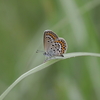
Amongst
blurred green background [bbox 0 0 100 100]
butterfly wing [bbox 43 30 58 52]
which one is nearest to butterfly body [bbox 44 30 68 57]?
butterfly wing [bbox 43 30 58 52]

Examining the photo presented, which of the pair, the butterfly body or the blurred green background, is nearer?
the butterfly body

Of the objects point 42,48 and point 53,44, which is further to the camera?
point 42,48

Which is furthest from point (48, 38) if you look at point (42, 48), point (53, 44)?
point (42, 48)

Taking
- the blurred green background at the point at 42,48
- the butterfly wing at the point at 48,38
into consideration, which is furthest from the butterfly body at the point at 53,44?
the blurred green background at the point at 42,48

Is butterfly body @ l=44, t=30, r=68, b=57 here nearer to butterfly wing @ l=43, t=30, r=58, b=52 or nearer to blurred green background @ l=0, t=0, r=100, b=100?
butterfly wing @ l=43, t=30, r=58, b=52

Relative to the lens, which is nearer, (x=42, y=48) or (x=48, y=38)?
(x=48, y=38)

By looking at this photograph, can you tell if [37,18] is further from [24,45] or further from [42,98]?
[42,98]

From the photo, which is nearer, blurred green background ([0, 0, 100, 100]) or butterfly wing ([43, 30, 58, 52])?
butterfly wing ([43, 30, 58, 52])

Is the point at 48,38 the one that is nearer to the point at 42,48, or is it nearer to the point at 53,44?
the point at 53,44
